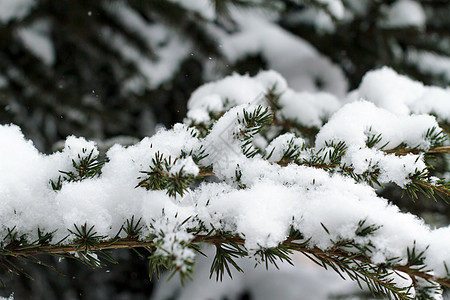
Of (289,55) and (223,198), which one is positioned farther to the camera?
(289,55)

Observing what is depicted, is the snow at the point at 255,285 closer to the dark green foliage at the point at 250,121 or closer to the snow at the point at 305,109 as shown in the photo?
the snow at the point at 305,109

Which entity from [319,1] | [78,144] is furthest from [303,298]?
[78,144]

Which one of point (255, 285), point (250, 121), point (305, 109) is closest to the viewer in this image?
point (250, 121)

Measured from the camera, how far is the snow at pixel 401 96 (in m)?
1.31

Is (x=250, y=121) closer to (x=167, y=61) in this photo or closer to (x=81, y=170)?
(x=81, y=170)

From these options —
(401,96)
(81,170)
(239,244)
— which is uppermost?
(401,96)

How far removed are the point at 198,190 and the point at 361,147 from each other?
409 millimetres

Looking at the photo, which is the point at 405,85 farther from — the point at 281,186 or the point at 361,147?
the point at 281,186

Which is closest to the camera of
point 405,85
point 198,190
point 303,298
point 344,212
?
point 344,212

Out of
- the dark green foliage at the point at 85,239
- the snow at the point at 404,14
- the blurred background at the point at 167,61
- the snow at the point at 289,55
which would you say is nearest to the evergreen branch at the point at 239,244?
the dark green foliage at the point at 85,239

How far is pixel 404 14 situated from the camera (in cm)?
243

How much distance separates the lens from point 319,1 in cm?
181

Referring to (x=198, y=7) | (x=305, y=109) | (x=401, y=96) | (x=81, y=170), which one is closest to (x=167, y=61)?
(x=198, y=7)

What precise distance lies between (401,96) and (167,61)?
5.05ft
